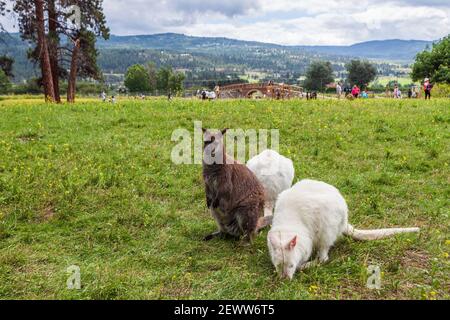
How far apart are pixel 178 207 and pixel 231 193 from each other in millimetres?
2761

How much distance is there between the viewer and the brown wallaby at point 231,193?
334 inches

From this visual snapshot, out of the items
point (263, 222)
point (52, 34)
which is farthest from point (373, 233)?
point (52, 34)

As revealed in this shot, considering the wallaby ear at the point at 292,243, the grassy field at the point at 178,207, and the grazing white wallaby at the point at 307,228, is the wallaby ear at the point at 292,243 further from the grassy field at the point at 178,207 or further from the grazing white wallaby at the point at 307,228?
the grassy field at the point at 178,207

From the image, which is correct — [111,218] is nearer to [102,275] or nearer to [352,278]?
[102,275]

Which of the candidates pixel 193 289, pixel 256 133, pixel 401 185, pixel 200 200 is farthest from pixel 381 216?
pixel 256 133

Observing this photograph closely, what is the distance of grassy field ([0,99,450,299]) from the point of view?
7027 millimetres

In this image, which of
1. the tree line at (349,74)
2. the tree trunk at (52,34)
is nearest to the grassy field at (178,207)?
the tree trunk at (52,34)

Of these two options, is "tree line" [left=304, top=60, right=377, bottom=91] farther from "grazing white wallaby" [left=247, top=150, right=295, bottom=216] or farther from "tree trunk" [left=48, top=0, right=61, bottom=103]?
"grazing white wallaby" [left=247, top=150, right=295, bottom=216]

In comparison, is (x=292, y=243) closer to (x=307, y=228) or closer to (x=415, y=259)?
(x=307, y=228)

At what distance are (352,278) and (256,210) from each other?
2.42 metres

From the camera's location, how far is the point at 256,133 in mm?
17453

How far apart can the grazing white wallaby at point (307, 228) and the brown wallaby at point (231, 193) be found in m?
0.62

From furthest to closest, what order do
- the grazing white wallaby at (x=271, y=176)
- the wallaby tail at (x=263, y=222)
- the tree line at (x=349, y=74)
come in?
1. the tree line at (x=349, y=74)
2. the grazing white wallaby at (x=271, y=176)
3. the wallaby tail at (x=263, y=222)

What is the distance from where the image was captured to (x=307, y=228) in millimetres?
7719
